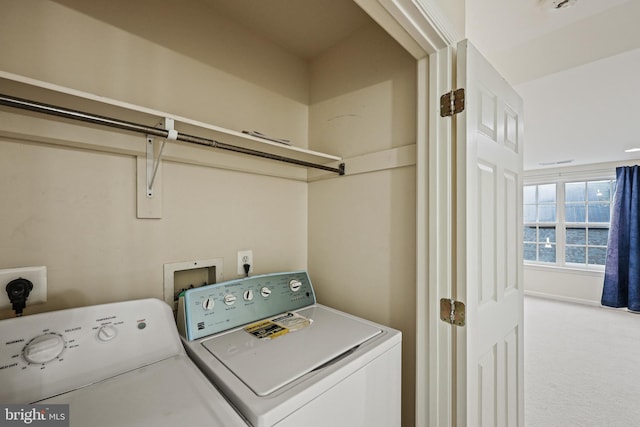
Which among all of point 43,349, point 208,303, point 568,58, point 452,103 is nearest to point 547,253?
point 568,58

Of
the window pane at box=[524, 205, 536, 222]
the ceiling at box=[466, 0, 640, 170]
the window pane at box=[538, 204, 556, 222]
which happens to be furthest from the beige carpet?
the ceiling at box=[466, 0, 640, 170]

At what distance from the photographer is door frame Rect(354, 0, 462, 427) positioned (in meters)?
1.05

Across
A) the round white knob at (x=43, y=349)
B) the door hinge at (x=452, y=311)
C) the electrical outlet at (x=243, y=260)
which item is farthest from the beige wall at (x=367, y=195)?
the round white knob at (x=43, y=349)

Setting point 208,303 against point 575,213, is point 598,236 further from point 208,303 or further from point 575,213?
point 208,303

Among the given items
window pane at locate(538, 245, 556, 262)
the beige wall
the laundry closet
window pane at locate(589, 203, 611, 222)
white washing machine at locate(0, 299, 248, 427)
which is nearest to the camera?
white washing machine at locate(0, 299, 248, 427)

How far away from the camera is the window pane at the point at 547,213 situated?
17.1 feet

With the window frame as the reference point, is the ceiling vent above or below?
above

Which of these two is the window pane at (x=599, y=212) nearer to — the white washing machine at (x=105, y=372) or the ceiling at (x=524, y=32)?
the ceiling at (x=524, y=32)

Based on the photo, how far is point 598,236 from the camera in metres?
4.83

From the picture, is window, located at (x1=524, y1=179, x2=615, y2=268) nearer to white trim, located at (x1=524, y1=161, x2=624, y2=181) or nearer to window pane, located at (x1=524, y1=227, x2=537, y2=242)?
window pane, located at (x1=524, y1=227, x2=537, y2=242)

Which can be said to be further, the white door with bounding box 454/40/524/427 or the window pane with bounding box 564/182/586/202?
the window pane with bounding box 564/182/586/202

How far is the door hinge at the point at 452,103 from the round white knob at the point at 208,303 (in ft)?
3.90

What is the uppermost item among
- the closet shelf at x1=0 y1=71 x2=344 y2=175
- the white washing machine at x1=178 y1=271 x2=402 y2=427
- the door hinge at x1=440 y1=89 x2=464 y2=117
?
the door hinge at x1=440 y1=89 x2=464 y2=117

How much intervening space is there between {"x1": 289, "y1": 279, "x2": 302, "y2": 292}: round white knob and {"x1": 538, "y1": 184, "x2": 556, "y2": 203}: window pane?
6.06 m
